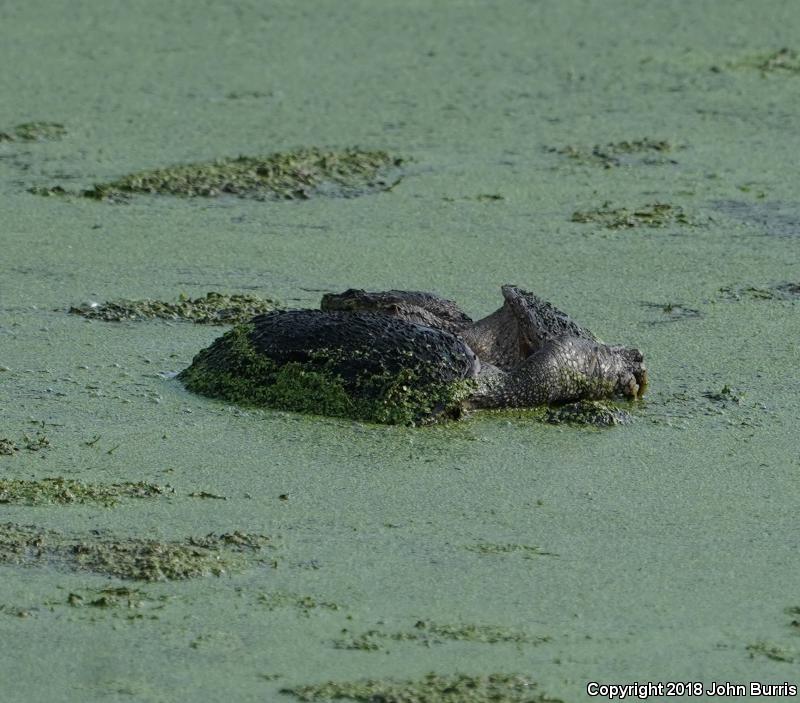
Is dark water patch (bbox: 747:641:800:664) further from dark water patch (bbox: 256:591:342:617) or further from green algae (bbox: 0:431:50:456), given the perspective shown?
green algae (bbox: 0:431:50:456)

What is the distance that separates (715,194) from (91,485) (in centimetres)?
318

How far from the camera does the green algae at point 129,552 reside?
10.6 feet

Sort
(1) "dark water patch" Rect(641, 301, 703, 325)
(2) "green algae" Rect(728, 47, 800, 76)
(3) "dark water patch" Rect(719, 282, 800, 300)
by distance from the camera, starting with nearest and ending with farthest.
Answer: (1) "dark water patch" Rect(641, 301, 703, 325), (3) "dark water patch" Rect(719, 282, 800, 300), (2) "green algae" Rect(728, 47, 800, 76)

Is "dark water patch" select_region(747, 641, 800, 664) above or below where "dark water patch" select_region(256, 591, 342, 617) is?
above

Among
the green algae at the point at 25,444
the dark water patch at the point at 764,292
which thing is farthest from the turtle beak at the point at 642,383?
the green algae at the point at 25,444

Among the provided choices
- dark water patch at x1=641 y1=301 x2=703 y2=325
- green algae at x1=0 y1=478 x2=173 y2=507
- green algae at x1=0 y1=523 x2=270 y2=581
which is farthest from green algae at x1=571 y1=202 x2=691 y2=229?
green algae at x1=0 y1=523 x2=270 y2=581

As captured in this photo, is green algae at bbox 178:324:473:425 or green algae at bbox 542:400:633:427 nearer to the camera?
green algae at bbox 178:324:473:425

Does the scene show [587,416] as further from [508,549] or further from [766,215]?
[766,215]

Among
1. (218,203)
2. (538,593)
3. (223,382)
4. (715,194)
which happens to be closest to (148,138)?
(218,203)

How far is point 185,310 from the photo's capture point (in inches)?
193

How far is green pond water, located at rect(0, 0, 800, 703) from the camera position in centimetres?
304

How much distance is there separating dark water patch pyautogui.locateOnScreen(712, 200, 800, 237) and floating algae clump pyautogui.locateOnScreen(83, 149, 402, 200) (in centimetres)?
114

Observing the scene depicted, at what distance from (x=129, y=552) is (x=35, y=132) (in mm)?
3621
